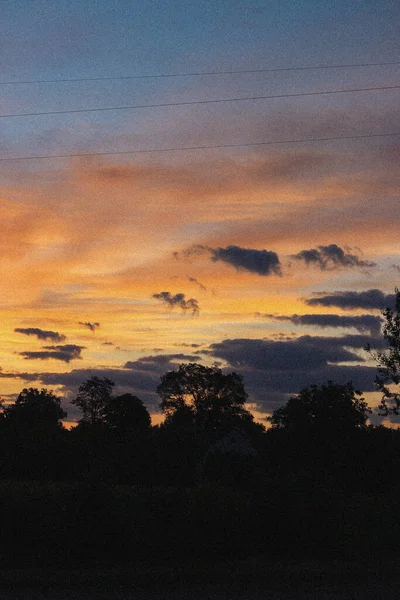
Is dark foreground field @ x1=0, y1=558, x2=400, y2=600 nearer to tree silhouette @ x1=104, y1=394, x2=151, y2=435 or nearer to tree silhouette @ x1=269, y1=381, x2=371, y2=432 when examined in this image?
tree silhouette @ x1=269, y1=381, x2=371, y2=432

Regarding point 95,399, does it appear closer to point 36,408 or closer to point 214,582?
point 36,408

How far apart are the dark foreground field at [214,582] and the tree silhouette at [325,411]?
62.6 ft

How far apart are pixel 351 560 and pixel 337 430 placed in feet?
58.0

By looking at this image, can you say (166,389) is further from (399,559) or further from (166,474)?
(399,559)

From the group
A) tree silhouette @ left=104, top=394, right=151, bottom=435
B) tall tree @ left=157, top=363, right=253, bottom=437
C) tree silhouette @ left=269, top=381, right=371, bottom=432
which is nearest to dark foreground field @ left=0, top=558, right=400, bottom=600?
tree silhouette @ left=269, top=381, right=371, bottom=432

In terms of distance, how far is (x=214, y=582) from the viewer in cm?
1717

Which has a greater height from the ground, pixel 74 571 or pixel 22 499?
pixel 22 499

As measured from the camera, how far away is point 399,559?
67.2 ft

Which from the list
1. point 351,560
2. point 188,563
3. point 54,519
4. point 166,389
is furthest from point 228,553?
point 166,389

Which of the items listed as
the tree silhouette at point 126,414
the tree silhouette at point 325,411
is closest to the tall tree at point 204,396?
the tree silhouette at point 126,414

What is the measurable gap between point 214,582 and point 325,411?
23.1 meters

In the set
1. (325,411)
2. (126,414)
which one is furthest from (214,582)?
(126,414)

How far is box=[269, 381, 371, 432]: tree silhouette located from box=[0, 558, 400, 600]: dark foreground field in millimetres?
19067

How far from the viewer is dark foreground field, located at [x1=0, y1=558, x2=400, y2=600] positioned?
1584 centimetres
